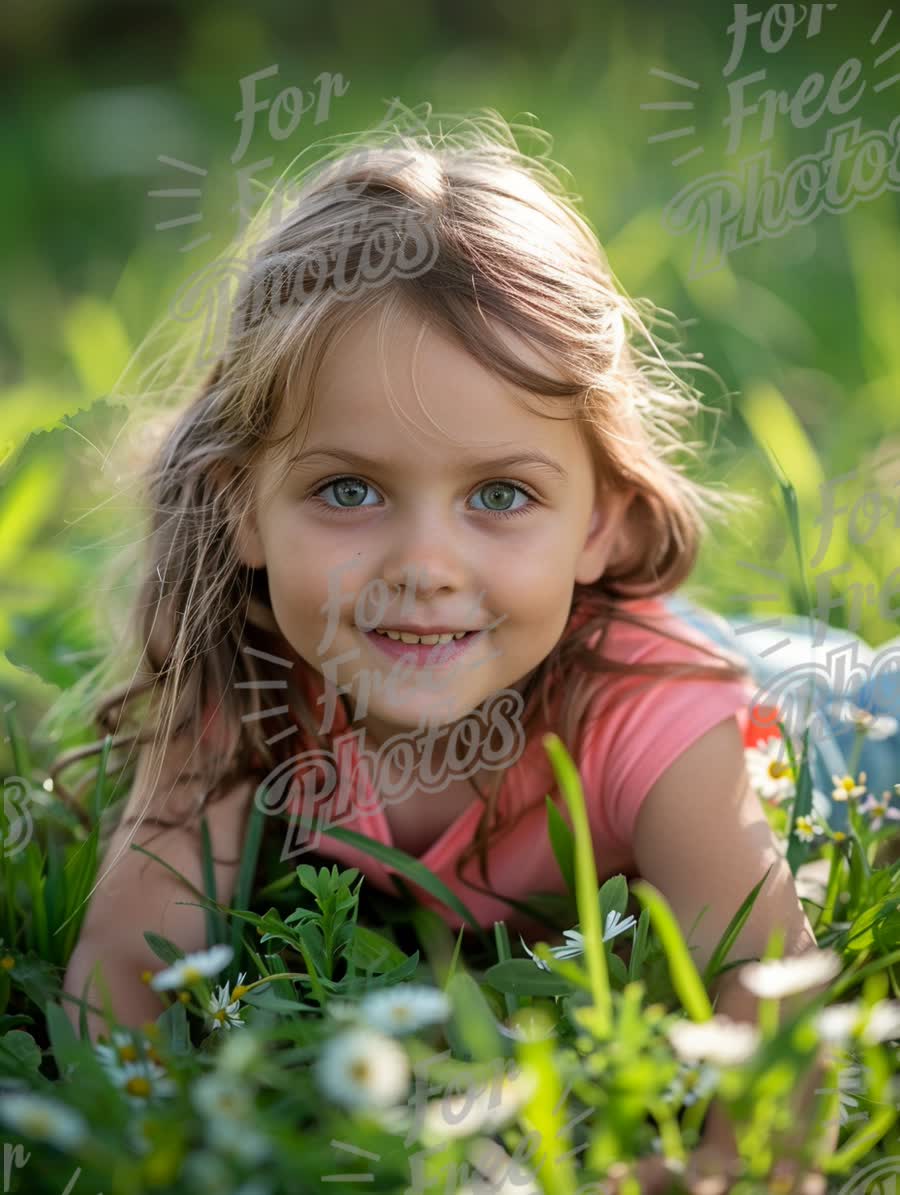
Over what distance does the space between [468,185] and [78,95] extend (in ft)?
10.4

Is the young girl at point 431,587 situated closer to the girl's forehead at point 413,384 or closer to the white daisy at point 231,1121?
the girl's forehead at point 413,384

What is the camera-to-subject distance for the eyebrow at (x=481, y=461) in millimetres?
1025

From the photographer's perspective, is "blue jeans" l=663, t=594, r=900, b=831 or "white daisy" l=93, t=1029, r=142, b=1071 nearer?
"white daisy" l=93, t=1029, r=142, b=1071

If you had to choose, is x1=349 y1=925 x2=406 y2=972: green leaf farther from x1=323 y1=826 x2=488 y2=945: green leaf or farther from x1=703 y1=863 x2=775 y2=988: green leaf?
x1=703 y1=863 x2=775 y2=988: green leaf

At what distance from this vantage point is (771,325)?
2436mm

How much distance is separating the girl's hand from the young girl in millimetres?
264

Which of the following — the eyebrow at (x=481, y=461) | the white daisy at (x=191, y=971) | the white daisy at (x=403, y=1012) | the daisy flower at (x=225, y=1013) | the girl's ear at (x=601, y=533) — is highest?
the eyebrow at (x=481, y=461)

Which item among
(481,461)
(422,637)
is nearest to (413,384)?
(481,461)

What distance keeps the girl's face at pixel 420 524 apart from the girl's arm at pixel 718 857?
0.18 meters

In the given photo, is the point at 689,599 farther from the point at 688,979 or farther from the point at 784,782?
the point at 688,979

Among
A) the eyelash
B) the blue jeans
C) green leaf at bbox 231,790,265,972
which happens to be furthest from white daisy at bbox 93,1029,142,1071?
the blue jeans

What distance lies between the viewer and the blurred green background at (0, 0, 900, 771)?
1.65m

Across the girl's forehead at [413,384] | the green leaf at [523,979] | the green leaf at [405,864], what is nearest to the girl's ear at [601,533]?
the girl's forehead at [413,384]

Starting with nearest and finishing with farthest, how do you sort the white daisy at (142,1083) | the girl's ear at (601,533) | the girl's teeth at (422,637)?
the white daisy at (142,1083), the girl's teeth at (422,637), the girl's ear at (601,533)
